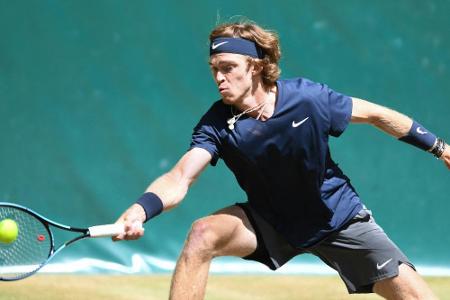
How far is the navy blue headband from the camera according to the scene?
15.1 ft

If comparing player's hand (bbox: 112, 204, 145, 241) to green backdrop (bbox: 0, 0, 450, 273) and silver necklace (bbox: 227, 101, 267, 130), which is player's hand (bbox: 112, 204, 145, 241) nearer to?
silver necklace (bbox: 227, 101, 267, 130)

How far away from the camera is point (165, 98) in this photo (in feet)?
22.9

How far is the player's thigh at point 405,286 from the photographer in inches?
176

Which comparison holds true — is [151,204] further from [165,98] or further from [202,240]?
[165,98]

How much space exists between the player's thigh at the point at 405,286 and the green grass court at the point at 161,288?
5.90 ft

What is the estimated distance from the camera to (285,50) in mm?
7023

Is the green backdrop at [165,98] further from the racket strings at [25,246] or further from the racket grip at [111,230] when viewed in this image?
the racket grip at [111,230]

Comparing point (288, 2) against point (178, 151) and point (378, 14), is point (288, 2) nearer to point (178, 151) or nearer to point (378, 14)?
point (378, 14)

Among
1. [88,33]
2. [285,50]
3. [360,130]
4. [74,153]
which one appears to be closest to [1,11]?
[88,33]

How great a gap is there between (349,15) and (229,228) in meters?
3.02

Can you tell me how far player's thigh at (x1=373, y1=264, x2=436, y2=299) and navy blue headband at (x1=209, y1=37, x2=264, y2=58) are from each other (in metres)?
1.09

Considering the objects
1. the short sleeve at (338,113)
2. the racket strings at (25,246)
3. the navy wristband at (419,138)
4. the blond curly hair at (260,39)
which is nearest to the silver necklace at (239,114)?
the blond curly hair at (260,39)

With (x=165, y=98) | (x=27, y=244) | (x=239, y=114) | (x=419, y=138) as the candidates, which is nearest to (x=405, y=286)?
(x=419, y=138)

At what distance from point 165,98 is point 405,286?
2831 mm
